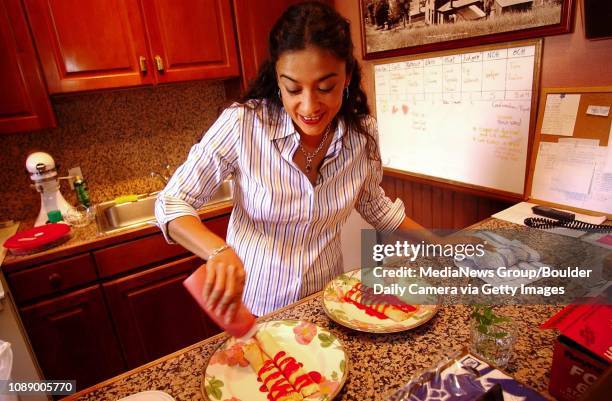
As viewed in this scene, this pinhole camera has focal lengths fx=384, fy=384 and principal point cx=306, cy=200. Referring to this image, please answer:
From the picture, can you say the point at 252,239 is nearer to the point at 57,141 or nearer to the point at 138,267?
the point at 138,267

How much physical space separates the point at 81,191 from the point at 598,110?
2304mm

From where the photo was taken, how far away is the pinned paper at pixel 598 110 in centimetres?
120

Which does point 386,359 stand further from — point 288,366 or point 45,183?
point 45,183

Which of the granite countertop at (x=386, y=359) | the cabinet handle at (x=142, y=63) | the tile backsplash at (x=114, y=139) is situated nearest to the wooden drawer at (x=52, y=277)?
the tile backsplash at (x=114, y=139)

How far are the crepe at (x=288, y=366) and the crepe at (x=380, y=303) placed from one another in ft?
0.71

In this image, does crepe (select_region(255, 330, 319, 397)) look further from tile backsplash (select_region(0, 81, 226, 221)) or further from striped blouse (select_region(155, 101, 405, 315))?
tile backsplash (select_region(0, 81, 226, 221))

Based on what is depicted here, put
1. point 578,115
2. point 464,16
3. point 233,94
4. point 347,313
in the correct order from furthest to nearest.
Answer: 1. point 233,94
2. point 464,16
3. point 578,115
4. point 347,313

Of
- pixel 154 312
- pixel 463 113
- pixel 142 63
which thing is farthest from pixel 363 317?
pixel 142 63

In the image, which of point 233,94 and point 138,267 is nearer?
point 138,267

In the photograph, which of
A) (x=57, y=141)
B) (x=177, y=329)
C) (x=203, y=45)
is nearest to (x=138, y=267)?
(x=177, y=329)

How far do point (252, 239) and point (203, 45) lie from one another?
4.55 ft

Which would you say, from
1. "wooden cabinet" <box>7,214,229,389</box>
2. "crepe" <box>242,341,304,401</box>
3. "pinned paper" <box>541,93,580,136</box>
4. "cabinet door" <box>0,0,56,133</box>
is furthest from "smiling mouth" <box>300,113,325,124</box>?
"cabinet door" <box>0,0,56,133</box>

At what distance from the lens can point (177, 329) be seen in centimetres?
202

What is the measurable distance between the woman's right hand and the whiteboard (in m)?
1.32
